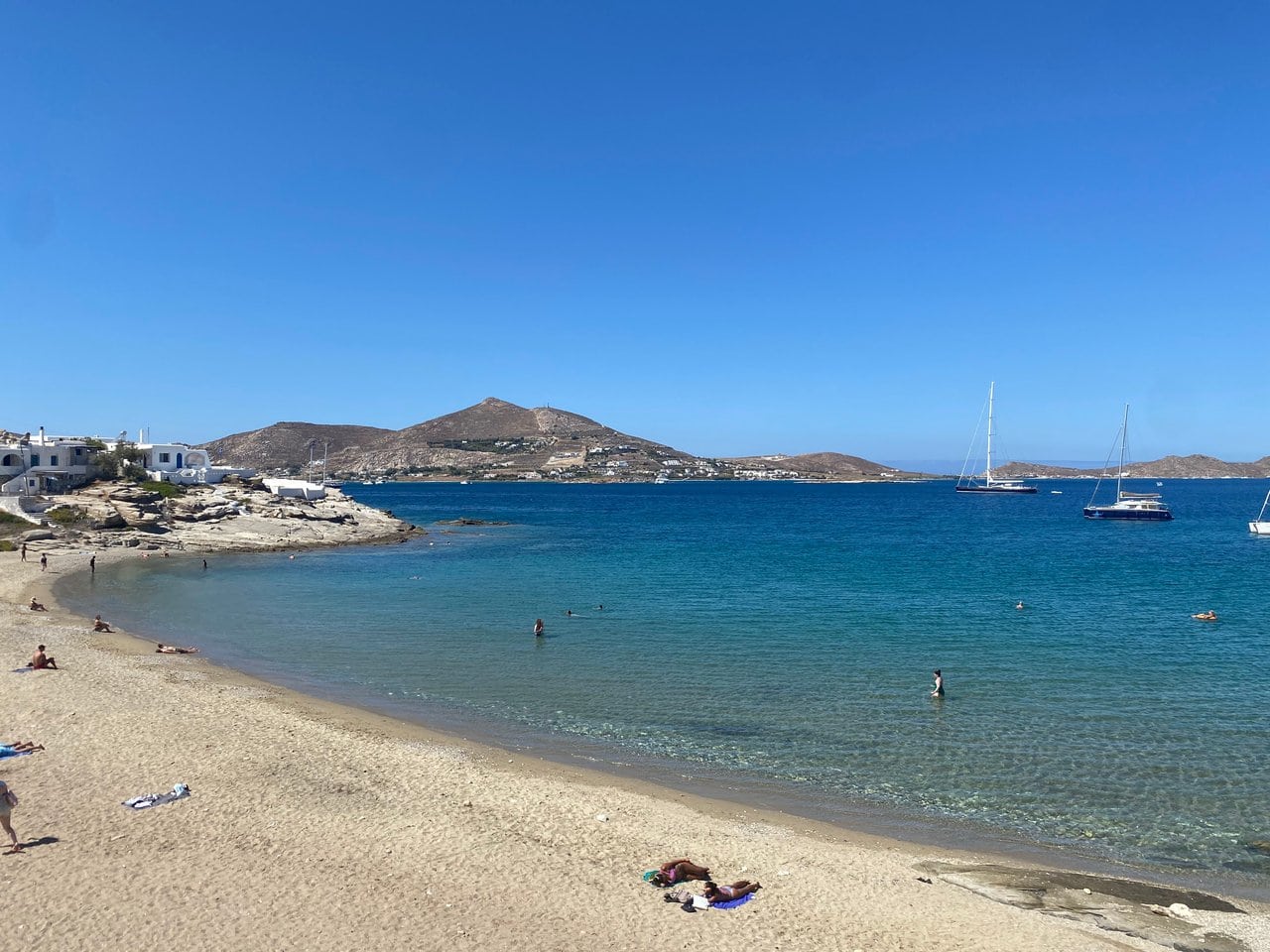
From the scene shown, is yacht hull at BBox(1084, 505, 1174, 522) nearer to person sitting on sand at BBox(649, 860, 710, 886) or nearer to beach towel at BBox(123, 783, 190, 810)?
person sitting on sand at BBox(649, 860, 710, 886)

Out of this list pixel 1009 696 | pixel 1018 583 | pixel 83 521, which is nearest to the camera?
pixel 1009 696

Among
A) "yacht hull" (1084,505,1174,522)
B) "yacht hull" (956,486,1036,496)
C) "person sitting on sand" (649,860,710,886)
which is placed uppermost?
"yacht hull" (956,486,1036,496)

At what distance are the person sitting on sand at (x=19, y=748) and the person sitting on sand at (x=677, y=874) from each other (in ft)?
46.5

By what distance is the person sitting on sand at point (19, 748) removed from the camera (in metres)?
16.4

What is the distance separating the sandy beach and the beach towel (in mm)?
260

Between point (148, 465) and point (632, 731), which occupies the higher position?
point (148, 465)

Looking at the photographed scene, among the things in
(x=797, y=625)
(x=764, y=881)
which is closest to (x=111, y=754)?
(x=764, y=881)

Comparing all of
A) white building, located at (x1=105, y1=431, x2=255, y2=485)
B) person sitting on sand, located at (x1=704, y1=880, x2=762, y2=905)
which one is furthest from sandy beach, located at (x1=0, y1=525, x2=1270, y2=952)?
white building, located at (x1=105, y1=431, x2=255, y2=485)

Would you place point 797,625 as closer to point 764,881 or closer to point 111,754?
point 764,881

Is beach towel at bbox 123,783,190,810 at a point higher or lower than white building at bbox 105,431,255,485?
lower

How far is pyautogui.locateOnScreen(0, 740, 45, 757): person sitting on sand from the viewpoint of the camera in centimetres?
Result: 1641

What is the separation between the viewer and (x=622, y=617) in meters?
35.8

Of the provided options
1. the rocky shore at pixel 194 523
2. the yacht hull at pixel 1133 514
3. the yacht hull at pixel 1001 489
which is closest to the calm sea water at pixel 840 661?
the rocky shore at pixel 194 523

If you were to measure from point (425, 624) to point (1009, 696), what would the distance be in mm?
23367
